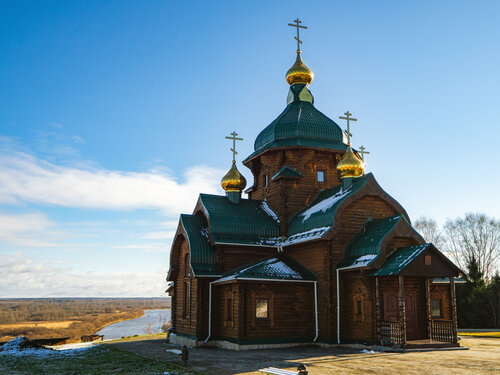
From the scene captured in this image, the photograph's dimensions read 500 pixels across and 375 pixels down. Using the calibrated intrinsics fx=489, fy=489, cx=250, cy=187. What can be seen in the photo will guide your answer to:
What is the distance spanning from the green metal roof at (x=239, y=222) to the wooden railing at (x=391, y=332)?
6199mm

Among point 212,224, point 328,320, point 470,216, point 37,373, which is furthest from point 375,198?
point 470,216

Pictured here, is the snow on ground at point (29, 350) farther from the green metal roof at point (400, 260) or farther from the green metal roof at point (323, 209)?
the green metal roof at point (400, 260)

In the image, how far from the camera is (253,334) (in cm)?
1720

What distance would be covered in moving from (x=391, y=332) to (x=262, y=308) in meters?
4.58

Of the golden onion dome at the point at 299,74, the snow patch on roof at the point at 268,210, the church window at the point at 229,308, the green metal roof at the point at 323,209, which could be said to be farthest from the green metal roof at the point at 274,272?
the golden onion dome at the point at 299,74

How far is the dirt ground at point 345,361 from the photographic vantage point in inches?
447

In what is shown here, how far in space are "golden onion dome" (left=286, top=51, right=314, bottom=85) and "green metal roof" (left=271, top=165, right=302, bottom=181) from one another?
17.8 ft

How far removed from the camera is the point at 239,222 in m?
20.7

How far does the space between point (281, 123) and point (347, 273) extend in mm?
8531

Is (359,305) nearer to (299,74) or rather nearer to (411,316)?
(411,316)

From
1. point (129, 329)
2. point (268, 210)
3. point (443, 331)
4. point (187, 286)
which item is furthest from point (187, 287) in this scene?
point (129, 329)

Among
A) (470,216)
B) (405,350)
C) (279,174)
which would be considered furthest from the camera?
(470,216)

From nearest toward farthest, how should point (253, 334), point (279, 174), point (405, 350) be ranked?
point (405, 350), point (253, 334), point (279, 174)

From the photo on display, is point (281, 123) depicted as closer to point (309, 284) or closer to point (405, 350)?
point (309, 284)
